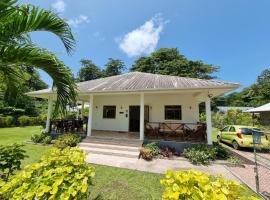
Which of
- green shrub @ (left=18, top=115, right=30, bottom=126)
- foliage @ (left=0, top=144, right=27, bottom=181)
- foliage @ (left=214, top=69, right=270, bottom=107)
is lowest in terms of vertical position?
green shrub @ (left=18, top=115, right=30, bottom=126)

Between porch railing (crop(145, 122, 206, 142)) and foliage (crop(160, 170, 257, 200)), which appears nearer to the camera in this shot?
foliage (crop(160, 170, 257, 200))

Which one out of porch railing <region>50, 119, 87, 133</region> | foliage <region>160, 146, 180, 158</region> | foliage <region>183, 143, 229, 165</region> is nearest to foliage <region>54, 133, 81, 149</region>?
porch railing <region>50, 119, 87, 133</region>

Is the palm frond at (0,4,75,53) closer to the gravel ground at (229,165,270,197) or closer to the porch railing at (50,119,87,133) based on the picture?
the gravel ground at (229,165,270,197)

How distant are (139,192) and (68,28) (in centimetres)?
451

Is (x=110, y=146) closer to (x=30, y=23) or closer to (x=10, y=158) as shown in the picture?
(x=10, y=158)

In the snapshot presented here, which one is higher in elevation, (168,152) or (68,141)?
(68,141)

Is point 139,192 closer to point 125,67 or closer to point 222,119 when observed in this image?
point 222,119

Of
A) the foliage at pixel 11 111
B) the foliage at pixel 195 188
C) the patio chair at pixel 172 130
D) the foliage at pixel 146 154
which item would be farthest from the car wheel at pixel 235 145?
the foliage at pixel 11 111

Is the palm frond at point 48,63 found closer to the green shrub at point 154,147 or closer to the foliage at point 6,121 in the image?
the green shrub at point 154,147

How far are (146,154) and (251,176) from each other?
4282mm

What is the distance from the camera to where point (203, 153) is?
7.55 metres

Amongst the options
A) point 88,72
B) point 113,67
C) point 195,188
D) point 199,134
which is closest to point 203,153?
point 199,134

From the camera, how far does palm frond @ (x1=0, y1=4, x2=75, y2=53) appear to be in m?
2.45

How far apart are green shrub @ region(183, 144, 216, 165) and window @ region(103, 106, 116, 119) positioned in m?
6.89
